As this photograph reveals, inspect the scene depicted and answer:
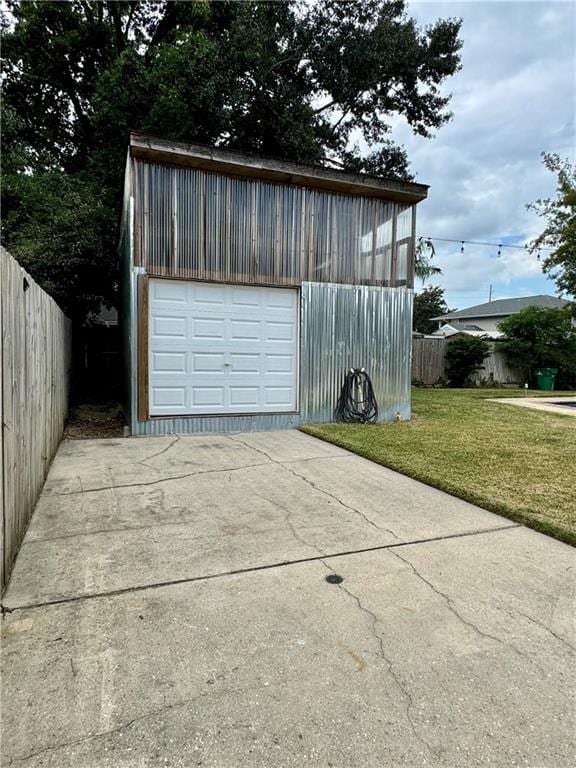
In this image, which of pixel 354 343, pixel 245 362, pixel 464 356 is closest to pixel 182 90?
pixel 245 362

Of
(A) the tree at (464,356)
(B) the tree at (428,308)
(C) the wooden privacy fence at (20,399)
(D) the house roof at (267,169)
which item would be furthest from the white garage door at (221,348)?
(B) the tree at (428,308)

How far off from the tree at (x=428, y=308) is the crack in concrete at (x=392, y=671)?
35.6 meters

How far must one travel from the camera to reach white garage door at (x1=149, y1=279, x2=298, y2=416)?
681 cm

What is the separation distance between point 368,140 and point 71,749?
1693 cm

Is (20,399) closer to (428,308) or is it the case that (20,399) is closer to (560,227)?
(560,227)

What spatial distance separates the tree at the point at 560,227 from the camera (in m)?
18.1

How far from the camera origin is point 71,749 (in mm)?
1466

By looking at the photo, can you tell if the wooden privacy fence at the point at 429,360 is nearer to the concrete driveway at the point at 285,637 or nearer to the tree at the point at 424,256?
the tree at the point at 424,256

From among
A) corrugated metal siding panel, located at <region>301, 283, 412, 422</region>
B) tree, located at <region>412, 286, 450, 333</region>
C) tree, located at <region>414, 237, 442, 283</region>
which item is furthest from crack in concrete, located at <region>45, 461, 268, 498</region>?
tree, located at <region>412, 286, 450, 333</region>

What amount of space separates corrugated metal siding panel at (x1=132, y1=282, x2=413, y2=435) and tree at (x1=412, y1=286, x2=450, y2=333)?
29335 millimetres

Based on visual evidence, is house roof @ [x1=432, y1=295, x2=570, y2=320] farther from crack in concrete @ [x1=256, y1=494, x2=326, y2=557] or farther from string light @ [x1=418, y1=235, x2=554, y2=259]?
crack in concrete @ [x1=256, y1=494, x2=326, y2=557]

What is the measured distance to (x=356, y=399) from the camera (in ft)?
25.9

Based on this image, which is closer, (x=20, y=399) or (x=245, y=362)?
(x=20, y=399)

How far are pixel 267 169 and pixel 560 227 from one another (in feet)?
55.7
